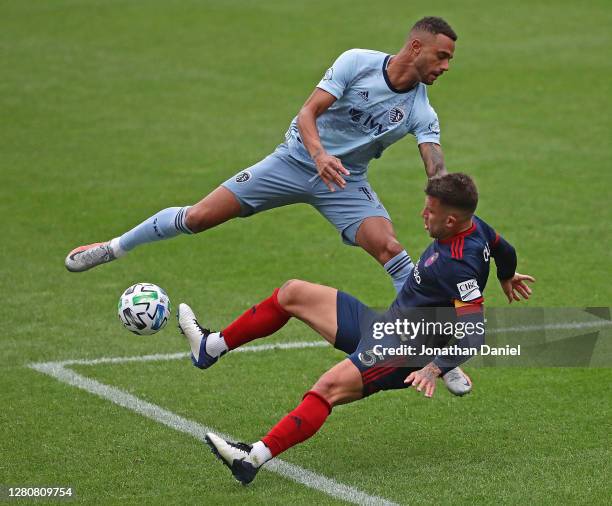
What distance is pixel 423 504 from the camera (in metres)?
6.99

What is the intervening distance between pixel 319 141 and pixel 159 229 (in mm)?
1741

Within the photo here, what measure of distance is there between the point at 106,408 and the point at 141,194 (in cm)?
704

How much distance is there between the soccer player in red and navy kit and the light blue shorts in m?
1.54

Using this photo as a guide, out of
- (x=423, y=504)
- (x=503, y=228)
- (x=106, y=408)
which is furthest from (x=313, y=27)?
(x=423, y=504)

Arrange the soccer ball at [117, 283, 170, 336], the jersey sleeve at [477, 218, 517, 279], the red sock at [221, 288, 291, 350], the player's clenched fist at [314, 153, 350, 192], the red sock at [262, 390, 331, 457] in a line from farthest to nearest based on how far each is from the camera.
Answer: the soccer ball at [117, 283, 170, 336] < the player's clenched fist at [314, 153, 350, 192] < the red sock at [221, 288, 291, 350] < the jersey sleeve at [477, 218, 517, 279] < the red sock at [262, 390, 331, 457]

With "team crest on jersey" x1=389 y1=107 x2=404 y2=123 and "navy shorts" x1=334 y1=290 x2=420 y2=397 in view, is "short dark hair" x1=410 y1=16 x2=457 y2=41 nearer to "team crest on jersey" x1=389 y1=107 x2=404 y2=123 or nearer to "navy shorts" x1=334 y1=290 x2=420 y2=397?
"team crest on jersey" x1=389 y1=107 x2=404 y2=123

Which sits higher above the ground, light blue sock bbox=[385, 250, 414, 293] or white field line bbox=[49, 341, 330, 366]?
light blue sock bbox=[385, 250, 414, 293]

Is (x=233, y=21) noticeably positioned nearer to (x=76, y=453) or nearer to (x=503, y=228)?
(x=503, y=228)

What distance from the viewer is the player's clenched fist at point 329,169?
8.70 metres

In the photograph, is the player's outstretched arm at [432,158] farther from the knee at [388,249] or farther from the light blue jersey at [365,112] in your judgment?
the knee at [388,249]

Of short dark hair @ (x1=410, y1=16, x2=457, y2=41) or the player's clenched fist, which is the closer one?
the player's clenched fist

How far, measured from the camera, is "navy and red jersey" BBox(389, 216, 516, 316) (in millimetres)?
7230

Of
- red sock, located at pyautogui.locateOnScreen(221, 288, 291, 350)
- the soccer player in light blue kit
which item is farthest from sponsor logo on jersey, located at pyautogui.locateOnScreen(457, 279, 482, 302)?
A: the soccer player in light blue kit

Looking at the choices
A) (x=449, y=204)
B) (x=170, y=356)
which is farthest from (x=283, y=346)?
(x=449, y=204)
